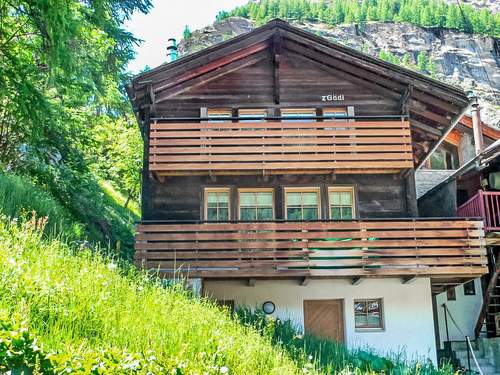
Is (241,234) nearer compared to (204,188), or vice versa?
(241,234)

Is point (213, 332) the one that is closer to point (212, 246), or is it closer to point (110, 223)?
point (212, 246)

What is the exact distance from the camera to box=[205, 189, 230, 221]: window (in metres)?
15.7

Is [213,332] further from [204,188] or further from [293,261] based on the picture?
[204,188]

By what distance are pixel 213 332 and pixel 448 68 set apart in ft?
235

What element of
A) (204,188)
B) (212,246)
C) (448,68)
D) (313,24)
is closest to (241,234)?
(212,246)

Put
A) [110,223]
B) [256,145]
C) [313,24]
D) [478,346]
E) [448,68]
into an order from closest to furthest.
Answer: [256,145]
[478,346]
[110,223]
[448,68]
[313,24]

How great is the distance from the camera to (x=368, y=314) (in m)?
15.1

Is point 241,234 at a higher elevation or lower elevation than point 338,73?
lower

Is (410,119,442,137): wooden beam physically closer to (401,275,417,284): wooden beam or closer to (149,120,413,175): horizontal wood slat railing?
(149,120,413,175): horizontal wood slat railing

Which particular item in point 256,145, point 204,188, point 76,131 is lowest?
point 204,188

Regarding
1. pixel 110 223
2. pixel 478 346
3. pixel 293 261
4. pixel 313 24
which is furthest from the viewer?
A: pixel 313 24

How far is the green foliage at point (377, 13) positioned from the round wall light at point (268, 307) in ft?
243

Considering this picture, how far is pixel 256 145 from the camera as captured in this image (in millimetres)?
15422

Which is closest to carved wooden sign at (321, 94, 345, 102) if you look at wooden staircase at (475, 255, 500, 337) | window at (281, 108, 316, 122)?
window at (281, 108, 316, 122)
